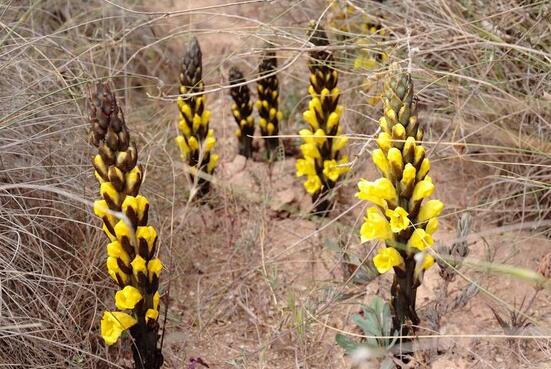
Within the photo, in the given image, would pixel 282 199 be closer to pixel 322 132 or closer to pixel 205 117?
pixel 322 132

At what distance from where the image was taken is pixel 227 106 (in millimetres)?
4789

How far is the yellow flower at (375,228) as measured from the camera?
2.38 metres

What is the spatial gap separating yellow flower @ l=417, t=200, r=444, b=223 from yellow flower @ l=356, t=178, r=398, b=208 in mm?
111

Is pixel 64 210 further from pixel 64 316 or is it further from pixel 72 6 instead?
pixel 72 6

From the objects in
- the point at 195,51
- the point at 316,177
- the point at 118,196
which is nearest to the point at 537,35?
the point at 316,177

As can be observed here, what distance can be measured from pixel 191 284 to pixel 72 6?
2.45 m

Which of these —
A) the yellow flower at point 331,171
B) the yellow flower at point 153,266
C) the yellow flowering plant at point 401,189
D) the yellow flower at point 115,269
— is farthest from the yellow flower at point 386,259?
the yellow flower at point 331,171

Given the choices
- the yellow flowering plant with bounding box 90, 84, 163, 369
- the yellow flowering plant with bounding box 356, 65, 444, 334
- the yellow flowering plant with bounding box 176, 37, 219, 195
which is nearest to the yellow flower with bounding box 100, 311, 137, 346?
the yellow flowering plant with bounding box 90, 84, 163, 369

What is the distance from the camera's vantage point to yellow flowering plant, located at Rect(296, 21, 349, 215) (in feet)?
11.2

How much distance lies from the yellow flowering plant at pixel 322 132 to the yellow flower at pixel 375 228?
38.8 inches

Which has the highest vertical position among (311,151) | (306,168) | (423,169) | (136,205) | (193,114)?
(423,169)

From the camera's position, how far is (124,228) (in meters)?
2.30

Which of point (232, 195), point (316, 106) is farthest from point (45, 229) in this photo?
point (316, 106)

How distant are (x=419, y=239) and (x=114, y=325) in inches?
A: 40.9
